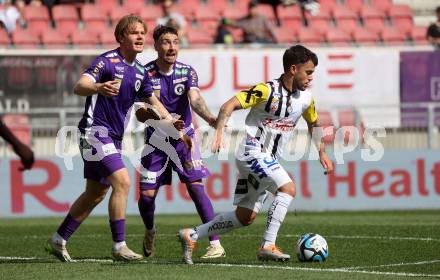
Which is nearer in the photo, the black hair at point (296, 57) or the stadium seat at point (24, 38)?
the black hair at point (296, 57)

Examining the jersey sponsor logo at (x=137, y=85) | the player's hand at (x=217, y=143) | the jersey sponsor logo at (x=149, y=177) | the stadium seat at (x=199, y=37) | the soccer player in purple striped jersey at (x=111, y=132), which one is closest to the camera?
the player's hand at (x=217, y=143)

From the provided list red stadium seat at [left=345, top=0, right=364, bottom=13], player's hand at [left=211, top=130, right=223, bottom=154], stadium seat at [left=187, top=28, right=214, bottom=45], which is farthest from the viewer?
red stadium seat at [left=345, top=0, right=364, bottom=13]

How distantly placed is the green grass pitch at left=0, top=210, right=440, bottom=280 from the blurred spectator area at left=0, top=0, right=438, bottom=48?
5.17m

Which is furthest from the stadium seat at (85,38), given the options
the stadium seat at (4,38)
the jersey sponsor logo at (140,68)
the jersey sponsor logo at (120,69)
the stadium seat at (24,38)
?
the jersey sponsor logo at (120,69)

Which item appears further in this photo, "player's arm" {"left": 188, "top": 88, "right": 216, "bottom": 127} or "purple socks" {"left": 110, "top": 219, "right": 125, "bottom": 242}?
"player's arm" {"left": 188, "top": 88, "right": 216, "bottom": 127}

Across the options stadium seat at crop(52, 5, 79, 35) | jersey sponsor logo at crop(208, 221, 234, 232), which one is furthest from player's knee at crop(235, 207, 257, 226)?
stadium seat at crop(52, 5, 79, 35)

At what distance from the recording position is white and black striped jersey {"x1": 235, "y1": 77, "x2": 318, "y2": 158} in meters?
10.5

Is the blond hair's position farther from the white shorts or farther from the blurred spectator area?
the blurred spectator area

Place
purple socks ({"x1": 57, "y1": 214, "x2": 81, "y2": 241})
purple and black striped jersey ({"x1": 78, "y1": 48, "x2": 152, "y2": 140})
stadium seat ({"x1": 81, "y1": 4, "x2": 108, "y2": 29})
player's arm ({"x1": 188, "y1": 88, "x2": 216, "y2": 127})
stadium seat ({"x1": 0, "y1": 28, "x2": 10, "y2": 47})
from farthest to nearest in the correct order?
stadium seat ({"x1": 81, "y1": 4, "x2": 108, "y2": 29}), stadium seat ({"x1": 0, "y1": 28, "x2": 10, "y2": 47}), player's arm ({"x1": 188, "y1": 88, "x2": 216, "y2": 127}), purple socks ({"x1": 57, "y1": 214, "x2": 81, "y2": 241}), purple and black striped jersey ({"x1": 78, "y1": 48, "x2": 152, "y2": 140})

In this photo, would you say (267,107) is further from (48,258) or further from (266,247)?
(48,258)

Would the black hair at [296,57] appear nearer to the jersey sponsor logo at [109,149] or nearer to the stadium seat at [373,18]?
the jersey sponsor logo at [109,149]

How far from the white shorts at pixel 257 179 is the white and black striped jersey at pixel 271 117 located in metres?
0.13

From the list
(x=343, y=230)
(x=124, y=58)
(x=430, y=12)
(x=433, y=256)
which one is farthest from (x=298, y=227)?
(x=430, y=12)

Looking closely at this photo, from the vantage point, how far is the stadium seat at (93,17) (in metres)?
22.2
